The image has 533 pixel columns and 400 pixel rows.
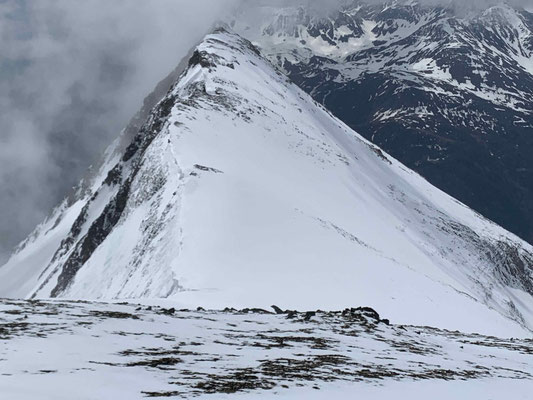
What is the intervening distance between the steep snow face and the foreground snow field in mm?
11319

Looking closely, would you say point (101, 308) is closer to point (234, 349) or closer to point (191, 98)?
point (234, 349)

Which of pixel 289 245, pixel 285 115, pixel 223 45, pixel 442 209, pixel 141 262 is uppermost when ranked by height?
pixel 223 45

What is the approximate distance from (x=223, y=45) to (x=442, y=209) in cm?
5536


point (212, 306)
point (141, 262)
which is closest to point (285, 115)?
point (141, 262)

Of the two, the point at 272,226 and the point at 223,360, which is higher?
the point at 272,226

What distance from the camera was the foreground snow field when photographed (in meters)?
9.01

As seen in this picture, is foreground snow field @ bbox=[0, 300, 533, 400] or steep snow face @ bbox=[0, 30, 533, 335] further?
steep snow face @ bbox=[0, 30, 533, 335]

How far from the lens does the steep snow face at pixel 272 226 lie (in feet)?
120

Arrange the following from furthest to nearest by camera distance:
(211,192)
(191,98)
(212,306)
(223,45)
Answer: (223,45)
(191,98)
(211,192)
(212,306)

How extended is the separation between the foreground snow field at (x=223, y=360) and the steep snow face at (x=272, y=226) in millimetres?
11319

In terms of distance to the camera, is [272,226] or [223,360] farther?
[272,226]

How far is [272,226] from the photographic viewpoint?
45.0 meters

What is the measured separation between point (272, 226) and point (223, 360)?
32.9m

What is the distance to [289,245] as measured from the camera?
42312 mm
